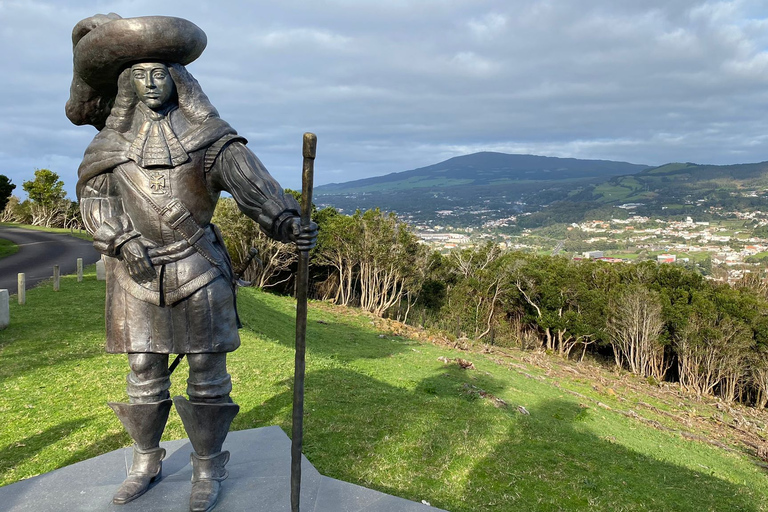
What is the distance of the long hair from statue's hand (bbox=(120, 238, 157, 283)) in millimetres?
823

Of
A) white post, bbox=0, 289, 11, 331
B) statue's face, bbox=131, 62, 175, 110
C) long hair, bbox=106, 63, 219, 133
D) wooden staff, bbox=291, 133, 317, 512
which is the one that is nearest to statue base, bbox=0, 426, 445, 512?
wooden staff, bbox=291, 133, 317, 512

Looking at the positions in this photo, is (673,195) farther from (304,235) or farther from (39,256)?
(304,235)

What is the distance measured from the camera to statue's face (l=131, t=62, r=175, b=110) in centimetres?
317

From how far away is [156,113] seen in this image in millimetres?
3258

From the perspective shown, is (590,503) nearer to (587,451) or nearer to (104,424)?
(587,451)

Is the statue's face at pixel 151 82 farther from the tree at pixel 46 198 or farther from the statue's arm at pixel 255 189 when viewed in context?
the tree at pixel 46 198

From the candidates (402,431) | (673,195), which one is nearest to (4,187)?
(402,431)

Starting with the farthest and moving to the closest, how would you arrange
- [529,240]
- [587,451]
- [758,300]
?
1. [529,240]
2. [758,300]
3. [587,451]

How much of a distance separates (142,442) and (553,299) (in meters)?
24.5

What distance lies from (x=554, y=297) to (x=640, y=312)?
4.48m

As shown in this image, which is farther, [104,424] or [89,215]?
[104,424]

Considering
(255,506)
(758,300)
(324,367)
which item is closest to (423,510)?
(255,506)

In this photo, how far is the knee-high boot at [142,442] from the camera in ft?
11.1

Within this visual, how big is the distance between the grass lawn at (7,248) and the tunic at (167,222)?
2492cm
